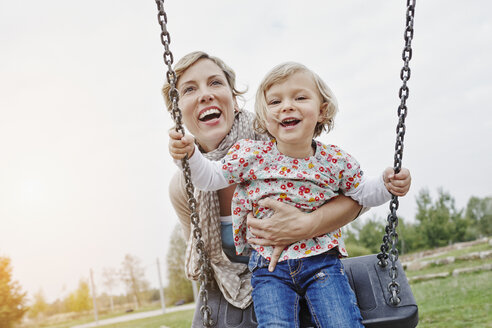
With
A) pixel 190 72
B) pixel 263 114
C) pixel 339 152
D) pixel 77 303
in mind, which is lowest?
pixel 77 303

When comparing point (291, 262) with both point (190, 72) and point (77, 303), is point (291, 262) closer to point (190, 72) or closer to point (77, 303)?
point (190, 72)

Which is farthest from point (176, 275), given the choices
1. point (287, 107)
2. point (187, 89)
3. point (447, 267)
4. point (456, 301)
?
point (287, 107)

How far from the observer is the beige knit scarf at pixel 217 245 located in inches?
93.7

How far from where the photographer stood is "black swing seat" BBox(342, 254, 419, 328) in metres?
2.05

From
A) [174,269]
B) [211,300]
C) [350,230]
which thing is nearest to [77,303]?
[174,269]

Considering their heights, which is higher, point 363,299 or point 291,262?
point 291,262

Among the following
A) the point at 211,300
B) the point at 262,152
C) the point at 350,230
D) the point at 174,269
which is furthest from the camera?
the point at 350,230

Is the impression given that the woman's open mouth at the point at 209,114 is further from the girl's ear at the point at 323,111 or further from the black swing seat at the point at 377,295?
the black swing seat at the point at 377,295

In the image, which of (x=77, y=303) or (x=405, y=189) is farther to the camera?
(x=77, y=303)

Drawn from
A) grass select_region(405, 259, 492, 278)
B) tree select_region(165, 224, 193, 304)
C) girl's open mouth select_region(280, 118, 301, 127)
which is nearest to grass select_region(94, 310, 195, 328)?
tree select_region(165, 224, 193, 304)

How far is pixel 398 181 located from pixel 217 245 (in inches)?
42.0

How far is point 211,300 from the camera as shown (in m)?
2.41

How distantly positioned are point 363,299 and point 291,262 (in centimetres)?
49

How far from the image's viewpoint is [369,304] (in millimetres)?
2186
